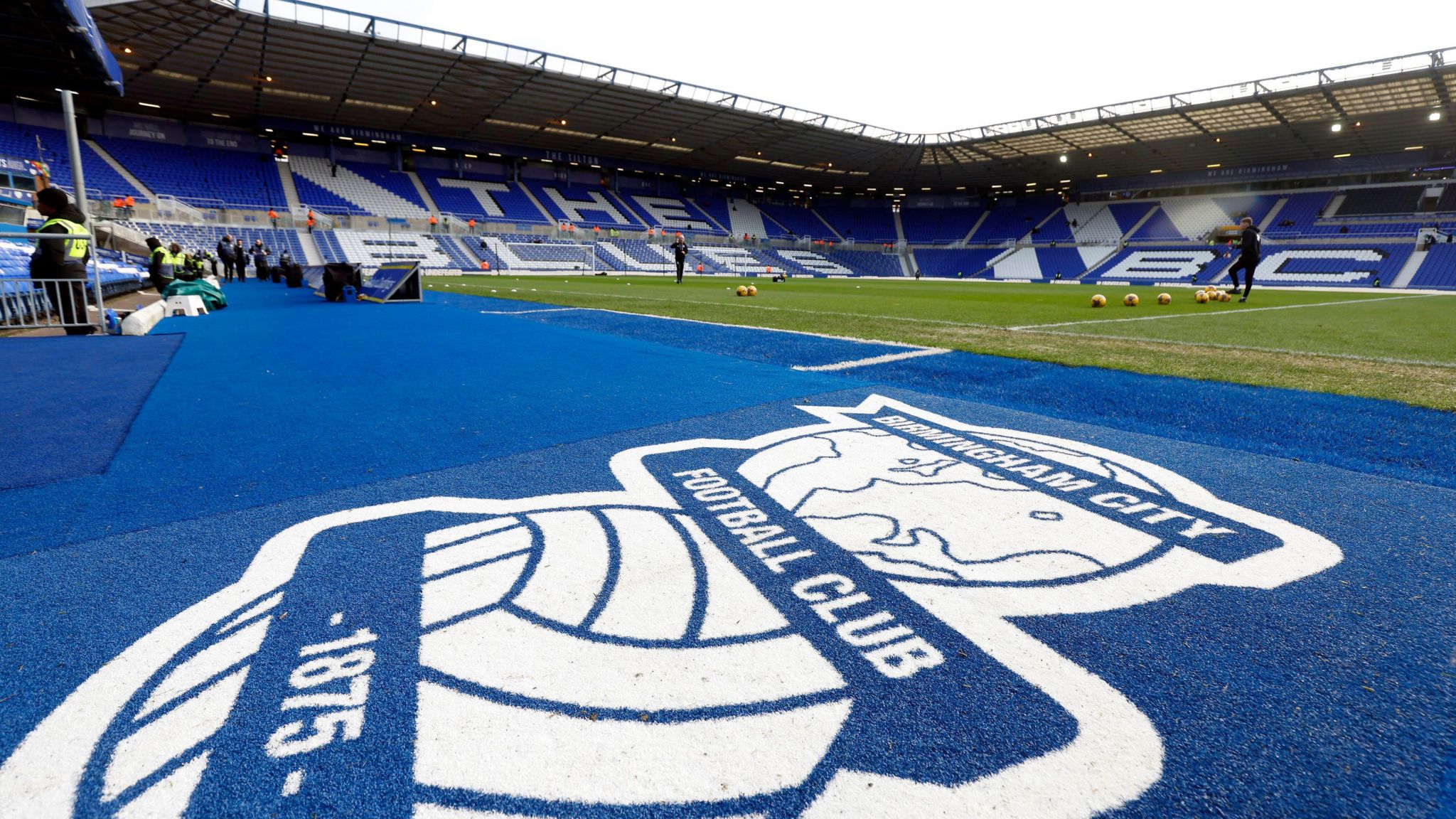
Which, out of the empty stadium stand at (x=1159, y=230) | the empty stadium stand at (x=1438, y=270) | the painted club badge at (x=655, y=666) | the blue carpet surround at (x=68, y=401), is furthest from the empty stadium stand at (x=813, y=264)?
the painted club badge at (x=655, y=666)

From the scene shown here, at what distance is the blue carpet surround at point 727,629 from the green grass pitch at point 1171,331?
3.09 m

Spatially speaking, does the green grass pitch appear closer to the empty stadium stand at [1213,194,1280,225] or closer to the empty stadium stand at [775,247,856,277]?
the empty stadium stand at [1213,194,1280,225]

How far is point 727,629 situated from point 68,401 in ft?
17.5

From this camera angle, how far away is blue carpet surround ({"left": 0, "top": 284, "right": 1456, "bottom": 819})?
1187 mm

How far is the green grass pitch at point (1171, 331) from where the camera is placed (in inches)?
220

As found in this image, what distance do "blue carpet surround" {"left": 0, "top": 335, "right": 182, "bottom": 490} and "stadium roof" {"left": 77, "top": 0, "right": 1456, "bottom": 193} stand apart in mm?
22986

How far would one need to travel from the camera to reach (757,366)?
586 cm

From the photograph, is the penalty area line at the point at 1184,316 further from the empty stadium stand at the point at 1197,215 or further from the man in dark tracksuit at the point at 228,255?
the empty stadium stand at the point at 1197,215

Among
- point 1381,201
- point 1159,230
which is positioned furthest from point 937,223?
point 1381,201

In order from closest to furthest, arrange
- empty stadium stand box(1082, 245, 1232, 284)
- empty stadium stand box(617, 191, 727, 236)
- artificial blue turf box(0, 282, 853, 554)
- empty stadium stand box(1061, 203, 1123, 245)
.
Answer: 1. artificial blue turf box(0, 282, 853, 554)
2. empty stadium stand box(1082, 245, 1232, 284)
3. empty stadium stand box(1061, 203, 1123, 245)
4. empty stadium stand box(617, 191, 727, 236)

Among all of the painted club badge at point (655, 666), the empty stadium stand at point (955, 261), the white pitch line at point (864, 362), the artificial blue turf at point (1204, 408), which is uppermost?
the empty stadium stand at point (955, 261)

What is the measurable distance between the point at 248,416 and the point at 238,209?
40748mm

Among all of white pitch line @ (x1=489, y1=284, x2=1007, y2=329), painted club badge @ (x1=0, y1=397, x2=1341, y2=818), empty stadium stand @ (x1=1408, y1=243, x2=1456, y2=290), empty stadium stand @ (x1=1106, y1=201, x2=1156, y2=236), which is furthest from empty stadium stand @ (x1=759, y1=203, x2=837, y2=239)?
painted club badge @ (x1=0, y1=397, x2=1341, y2=818)

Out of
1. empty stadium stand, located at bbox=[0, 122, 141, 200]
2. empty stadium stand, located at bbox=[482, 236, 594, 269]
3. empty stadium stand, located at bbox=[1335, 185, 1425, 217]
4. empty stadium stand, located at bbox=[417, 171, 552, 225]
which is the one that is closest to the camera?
empty stadium stand, located at bbox=[0, 122, 141, 200]
